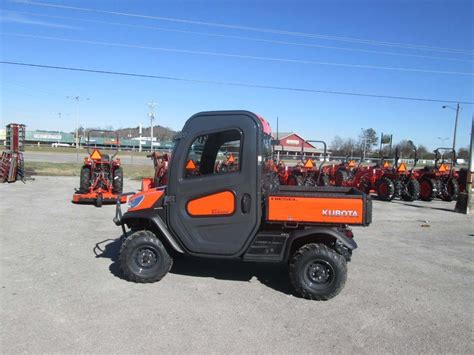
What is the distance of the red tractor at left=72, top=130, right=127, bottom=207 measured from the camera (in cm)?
1218

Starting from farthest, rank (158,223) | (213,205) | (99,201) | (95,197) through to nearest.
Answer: (95,197) → (99,201) → (158,223) → (213,205)

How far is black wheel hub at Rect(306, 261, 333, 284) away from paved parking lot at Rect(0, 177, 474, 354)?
271 mm

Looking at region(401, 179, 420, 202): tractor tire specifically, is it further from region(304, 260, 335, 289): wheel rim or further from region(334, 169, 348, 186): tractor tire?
region(304, 260, 335, 289): wheel rim

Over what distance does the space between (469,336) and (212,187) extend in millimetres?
3096

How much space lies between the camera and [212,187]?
200 inches

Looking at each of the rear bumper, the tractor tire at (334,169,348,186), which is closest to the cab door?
the rear bumper

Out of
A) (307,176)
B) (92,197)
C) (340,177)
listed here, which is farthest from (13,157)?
(340,177)

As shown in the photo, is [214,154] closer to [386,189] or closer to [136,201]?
[136,201]

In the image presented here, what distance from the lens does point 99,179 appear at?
1296 cm

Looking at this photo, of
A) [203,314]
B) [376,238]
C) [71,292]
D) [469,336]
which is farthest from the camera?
[376,238]

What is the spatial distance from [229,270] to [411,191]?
40.5 feet

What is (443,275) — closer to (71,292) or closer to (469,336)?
(469,336)

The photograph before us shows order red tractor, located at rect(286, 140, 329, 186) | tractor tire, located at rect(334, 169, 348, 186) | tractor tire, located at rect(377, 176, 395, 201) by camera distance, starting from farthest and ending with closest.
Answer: tractor tire, located at rect(334, 169, 348, 186), red tractor, located at rect(286, 140, 329, 186), tractor tire, located at rect(377, 176, 395, 201)

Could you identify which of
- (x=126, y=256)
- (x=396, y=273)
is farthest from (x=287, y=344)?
(x=396, y=273)
